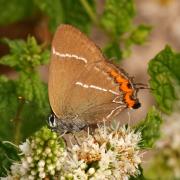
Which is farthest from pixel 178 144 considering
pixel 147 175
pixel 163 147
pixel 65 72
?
pixel 65 72

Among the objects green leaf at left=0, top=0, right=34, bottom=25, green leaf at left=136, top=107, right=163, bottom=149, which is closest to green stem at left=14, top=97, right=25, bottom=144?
green leaf at left=136, top=107, right=163, bottom=149

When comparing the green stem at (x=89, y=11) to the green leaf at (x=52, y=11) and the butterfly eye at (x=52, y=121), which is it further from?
the butterfly eye at (x=52, y=121)

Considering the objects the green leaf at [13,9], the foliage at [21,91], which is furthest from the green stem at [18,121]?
the green leaf at [13,9]

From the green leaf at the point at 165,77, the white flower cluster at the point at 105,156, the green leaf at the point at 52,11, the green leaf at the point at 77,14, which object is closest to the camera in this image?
the white flower cluster at the point at 105,156

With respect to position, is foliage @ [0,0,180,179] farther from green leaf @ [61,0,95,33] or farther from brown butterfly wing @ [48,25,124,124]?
brown butterfly wing @ [48,25,124,124]

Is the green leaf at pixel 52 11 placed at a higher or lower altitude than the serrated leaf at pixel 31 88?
higher

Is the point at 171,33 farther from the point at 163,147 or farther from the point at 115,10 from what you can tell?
the point at 163,147
